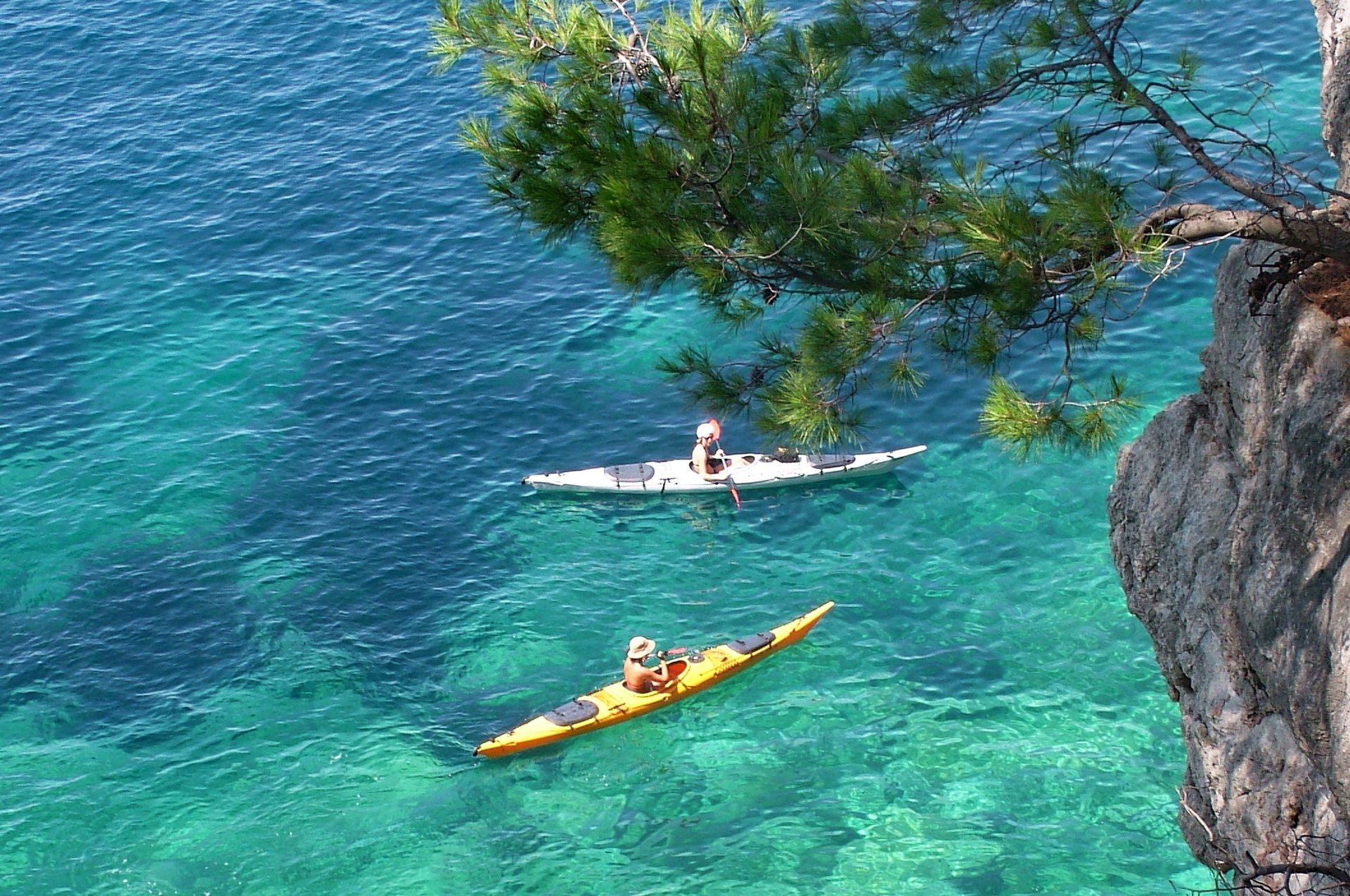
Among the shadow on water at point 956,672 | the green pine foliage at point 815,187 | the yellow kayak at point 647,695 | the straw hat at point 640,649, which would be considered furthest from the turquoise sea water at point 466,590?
the green pine foliage at point 815,187

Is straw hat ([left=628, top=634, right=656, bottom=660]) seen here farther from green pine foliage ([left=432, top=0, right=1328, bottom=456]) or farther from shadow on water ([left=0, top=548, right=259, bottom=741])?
green pine foliage ([left=432, top=0, right=1328, bottom=456])

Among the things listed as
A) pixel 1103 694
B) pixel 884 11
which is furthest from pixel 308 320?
pixel 884 11

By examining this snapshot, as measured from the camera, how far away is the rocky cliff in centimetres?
916

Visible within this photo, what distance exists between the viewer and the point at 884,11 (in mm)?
11812

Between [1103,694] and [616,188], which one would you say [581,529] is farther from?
[616,188]

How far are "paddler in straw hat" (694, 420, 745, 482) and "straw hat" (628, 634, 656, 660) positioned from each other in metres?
4.54

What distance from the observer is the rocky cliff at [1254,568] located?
916cm

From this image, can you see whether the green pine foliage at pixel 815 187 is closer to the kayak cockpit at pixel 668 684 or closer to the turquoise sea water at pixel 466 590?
the turquoise sea water at pixel 466 590

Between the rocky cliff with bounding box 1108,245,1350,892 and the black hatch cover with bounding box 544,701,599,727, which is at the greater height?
the rocky cliff with bounding box 1108,245,1350,892

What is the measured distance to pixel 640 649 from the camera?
1975cm

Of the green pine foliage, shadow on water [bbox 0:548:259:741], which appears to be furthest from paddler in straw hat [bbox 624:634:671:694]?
the green pine foliage

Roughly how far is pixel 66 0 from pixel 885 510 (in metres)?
33.0

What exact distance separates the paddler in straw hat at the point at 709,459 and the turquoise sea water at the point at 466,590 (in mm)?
574

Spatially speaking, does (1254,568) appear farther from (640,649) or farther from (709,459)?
(709,459)
